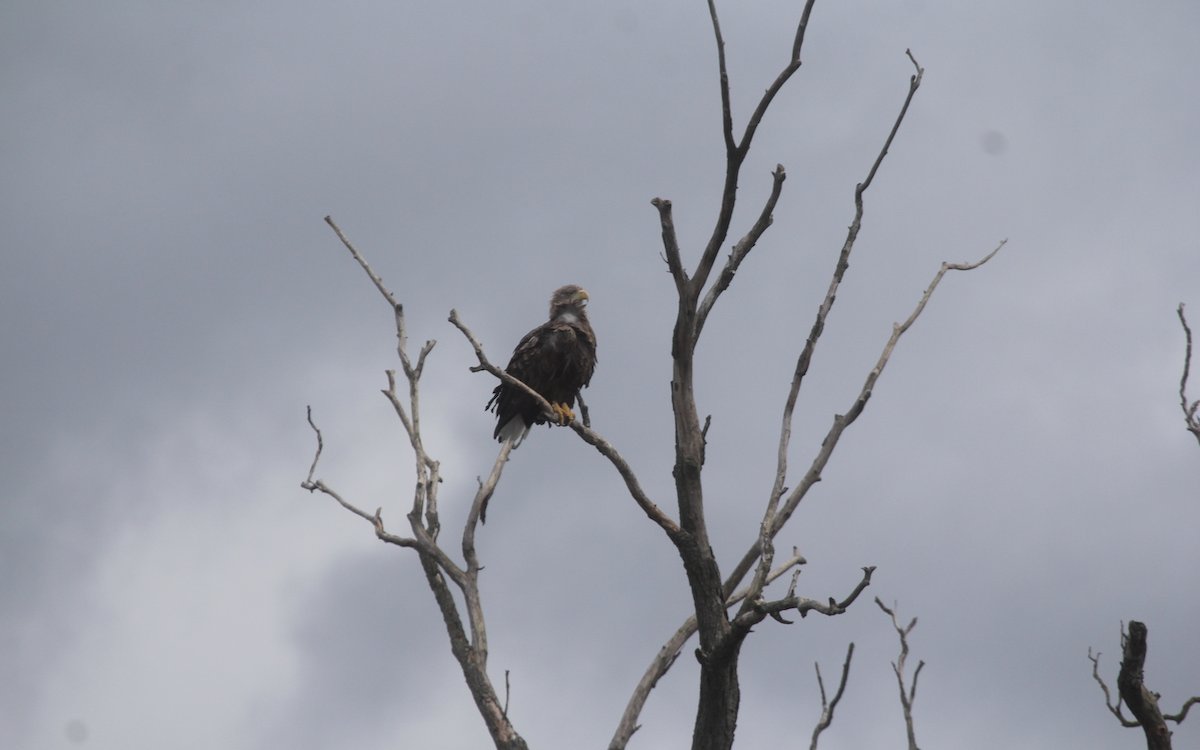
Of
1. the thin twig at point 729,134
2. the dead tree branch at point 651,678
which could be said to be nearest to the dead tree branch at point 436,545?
the dead tree branch at point 651,678

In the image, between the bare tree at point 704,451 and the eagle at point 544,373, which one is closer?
the bare tree at point 704,451

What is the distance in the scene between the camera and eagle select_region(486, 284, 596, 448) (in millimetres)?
10289

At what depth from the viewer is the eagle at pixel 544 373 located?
1029cm

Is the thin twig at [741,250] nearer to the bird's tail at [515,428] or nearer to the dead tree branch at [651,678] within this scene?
the dead tree branch at [651,678]

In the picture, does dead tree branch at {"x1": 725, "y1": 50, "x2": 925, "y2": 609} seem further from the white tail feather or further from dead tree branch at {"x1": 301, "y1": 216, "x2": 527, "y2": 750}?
the white tail feather

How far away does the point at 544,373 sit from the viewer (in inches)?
405

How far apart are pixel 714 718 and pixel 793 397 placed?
1.54 m

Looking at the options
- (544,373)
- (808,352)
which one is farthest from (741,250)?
(544,373)

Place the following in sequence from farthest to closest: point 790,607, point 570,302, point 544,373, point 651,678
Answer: point 570,302, point 544,373, point 651,678, point 790,607

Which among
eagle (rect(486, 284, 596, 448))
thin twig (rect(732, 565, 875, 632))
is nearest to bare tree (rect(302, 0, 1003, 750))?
thin twig (rect(732, 565, 875, 632))

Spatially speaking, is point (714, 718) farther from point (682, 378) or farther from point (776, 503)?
point (682, 378)

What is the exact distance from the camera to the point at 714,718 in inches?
194

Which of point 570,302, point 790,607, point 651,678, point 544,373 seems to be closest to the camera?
point 790,607

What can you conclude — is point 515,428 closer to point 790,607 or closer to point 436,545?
point 436,545
